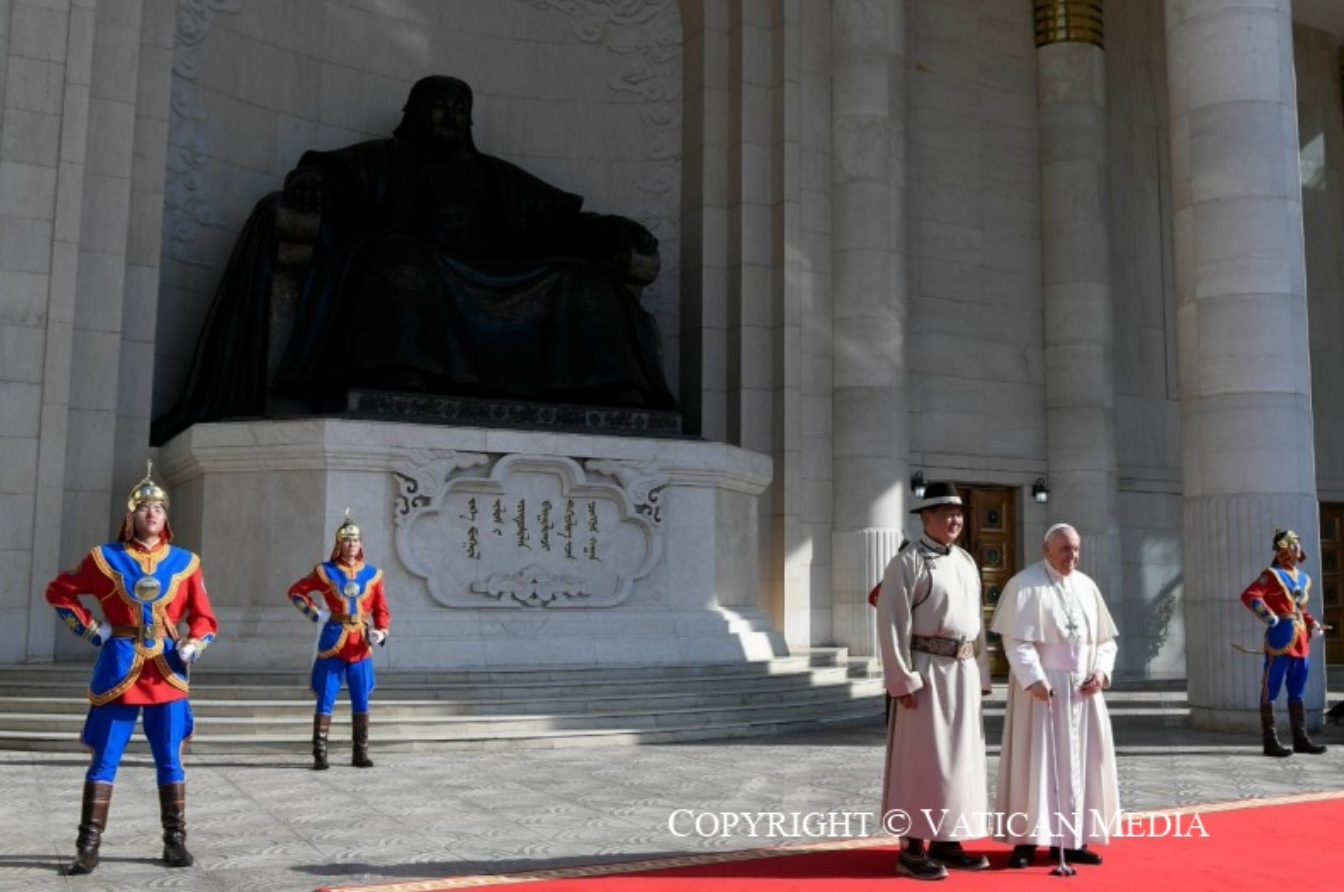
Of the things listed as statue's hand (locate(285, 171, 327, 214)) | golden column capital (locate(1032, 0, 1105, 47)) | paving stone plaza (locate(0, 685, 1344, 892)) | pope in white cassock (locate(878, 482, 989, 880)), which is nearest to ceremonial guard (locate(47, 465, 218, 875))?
paving stone plaza (locate(0, 685, 1344, 892))

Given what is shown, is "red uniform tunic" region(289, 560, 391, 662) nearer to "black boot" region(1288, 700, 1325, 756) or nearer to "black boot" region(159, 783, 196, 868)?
"black boot" region(159, 783, 196, 868)

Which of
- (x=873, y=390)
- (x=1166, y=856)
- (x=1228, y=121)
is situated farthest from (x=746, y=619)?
(x=1166, y=856)

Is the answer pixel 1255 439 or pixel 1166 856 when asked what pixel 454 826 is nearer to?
pixel 1166 856

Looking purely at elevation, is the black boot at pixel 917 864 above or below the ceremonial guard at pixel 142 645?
below

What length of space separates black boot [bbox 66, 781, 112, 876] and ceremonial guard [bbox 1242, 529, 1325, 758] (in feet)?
23.6

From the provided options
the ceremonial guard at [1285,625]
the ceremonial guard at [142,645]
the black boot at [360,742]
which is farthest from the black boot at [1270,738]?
the ceremonial guard at [142,645]

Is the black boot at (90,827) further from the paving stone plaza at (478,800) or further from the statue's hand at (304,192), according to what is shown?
the statue's hand at (304,192)

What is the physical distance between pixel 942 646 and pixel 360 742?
4138 mm

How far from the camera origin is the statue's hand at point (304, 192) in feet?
36.9

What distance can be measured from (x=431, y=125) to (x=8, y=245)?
402 cm

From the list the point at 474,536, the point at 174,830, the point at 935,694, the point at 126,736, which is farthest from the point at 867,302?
the point at 174,830

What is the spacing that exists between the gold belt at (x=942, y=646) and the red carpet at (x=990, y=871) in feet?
2.67

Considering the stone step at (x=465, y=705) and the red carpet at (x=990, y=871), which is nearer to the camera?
the red carpet at (x=990, y=871)

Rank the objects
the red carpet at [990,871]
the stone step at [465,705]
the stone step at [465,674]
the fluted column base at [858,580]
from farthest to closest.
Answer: the fluted column base at [858,580] → the stone step at [465,674] → the stone step at [465,705] → the red carpet at [990,871]
